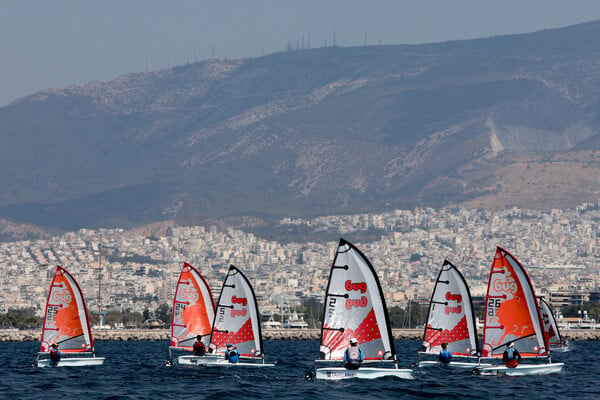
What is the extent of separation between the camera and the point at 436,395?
58906mm

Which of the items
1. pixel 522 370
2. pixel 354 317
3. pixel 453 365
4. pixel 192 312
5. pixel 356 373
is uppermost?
pixel 192 312

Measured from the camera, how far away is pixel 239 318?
7506 cm

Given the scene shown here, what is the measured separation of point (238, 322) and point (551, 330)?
44.2 meters

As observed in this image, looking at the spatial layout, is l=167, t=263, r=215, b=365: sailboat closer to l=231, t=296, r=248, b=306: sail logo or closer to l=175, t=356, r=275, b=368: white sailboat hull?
l=175, t=356, r=275, b=368: white sailboat hull

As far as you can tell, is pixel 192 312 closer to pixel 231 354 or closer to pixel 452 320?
pixel 231 354

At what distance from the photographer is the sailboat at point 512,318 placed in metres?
66.9

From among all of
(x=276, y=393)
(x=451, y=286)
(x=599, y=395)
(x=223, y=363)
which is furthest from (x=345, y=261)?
(x=451, y=286)

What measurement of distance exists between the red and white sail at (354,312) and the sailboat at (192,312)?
2279 cm

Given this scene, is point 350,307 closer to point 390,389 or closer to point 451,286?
point 390,389

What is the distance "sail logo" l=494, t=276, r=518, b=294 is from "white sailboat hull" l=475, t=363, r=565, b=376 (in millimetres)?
3340

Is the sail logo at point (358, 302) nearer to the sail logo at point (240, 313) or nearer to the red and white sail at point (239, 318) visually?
the red and white sail at point (239, 318)

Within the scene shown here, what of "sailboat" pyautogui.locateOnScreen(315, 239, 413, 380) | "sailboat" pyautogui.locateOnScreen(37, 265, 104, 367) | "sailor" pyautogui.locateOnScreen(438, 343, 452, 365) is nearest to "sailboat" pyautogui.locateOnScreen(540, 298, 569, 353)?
"sailor" pyautogui.locateOnScreen(438, 343, 452, 365)

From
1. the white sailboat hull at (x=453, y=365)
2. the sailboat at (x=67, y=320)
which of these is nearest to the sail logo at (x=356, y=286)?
the white sailboat hull at (x=453, y=365)

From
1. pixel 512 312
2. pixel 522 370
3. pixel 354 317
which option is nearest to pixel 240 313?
pixel 512 312
